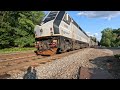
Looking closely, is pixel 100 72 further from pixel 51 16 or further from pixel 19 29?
pixel 19 29

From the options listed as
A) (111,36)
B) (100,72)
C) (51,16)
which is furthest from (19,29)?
(111,36)

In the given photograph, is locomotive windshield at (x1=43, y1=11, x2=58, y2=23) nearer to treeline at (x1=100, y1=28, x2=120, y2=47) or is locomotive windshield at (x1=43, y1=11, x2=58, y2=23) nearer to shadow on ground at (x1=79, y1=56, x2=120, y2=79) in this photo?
shadow on ground at (x1=79, y1=56, x2=120, y2=79)

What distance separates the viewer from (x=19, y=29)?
15.6m

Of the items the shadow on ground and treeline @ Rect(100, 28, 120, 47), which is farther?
treeline @ Rect(100, 28, 120, 47)

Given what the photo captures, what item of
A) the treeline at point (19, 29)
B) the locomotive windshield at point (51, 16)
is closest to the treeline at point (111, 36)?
the treeline at point (19, 29)

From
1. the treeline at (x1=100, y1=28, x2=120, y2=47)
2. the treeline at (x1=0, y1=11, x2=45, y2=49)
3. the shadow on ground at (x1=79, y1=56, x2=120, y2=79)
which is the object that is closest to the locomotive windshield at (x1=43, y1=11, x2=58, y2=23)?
the treeline at (x1=0, y1=11, x2=45, y2=49)

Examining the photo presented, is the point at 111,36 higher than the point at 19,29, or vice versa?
the point at 19,29

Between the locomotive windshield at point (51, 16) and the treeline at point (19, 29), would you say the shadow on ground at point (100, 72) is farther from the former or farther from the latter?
the treeline at point (19, 29)

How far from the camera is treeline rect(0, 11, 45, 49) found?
1518 centimetres

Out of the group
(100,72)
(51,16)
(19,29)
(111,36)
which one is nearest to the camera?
(100,72)

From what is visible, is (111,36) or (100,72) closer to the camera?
(100,72)

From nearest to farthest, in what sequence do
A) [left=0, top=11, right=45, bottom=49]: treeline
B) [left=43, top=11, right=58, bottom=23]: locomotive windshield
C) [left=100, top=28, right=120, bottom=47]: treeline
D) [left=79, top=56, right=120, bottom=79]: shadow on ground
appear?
[left=79, top=56, right=120, bottom=79]: shadow on ground, [left=43, top=11, right=58, bottom=23]: locomotive windshield, [left=0, top=11, right=45, bottom=49]: treeline, [left=100, top=28, right=120, bottom=47]: treeline
